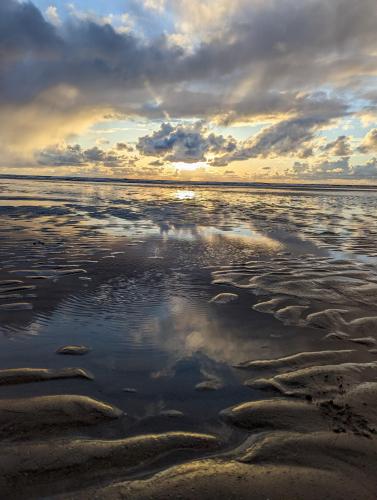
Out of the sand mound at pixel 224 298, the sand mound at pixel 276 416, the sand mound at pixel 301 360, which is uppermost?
the sand mound at pixel 276 416

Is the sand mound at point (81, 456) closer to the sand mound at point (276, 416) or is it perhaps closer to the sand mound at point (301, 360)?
the sand mound at point (276, 416)

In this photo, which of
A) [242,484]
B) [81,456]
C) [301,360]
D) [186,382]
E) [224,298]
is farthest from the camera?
[224,298]

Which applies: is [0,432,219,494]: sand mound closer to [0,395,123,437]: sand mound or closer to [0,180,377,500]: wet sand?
[0,180,377,500]: wet sand

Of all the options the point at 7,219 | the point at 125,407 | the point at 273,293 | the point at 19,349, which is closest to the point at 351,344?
the point at 273,293

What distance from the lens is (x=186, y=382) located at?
4141 millimetres

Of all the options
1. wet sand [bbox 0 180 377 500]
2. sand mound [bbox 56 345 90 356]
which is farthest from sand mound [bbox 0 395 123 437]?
sand mound [bbox 56 345 90 356]

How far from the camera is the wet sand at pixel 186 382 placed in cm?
277

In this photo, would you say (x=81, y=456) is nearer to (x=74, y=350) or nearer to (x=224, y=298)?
(x=74, y=350)

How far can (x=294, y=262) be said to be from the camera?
35.7ft

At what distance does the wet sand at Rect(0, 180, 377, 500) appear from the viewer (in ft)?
9.08

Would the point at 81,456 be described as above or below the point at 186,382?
above

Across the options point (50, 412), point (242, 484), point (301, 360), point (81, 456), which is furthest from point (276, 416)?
point (50, 412)

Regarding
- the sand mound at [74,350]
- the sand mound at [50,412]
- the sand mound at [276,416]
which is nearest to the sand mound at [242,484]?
the sand mound at [276,416]

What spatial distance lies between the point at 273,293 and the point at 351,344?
252cm
